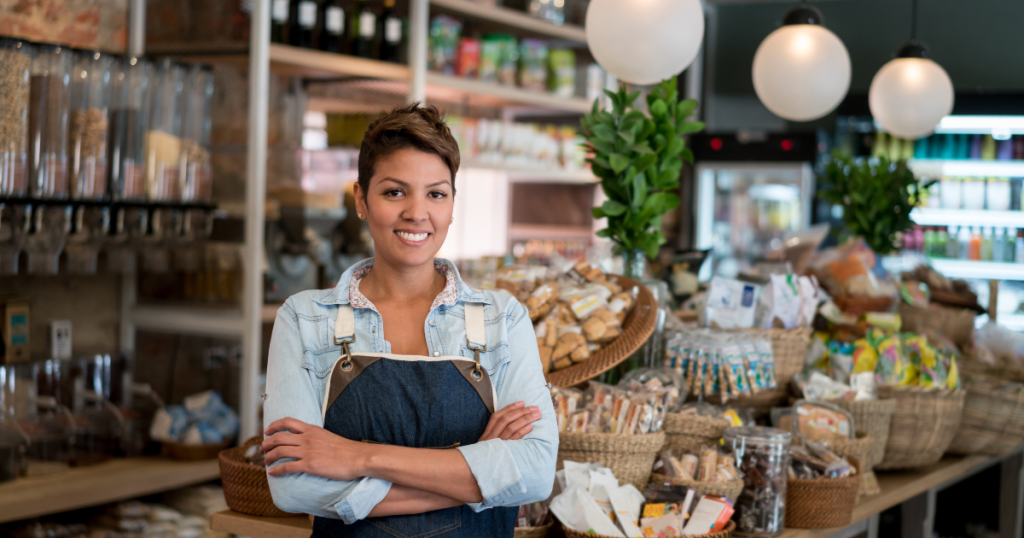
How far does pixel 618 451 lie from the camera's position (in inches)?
79.5

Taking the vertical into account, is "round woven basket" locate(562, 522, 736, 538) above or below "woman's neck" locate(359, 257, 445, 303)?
below

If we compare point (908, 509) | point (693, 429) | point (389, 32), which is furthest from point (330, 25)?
point (908, 509)

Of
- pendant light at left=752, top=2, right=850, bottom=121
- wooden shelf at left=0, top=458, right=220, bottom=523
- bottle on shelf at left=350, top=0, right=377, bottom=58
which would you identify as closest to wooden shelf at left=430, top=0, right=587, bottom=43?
bottle on shelf at left=350, top=0, right=377, bottom=58

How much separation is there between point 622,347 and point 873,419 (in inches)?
32.1

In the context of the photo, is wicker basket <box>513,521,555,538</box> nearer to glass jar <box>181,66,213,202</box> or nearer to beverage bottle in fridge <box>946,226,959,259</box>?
glass jar <box>181,66,213,202</box>

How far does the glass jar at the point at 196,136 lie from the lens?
10.6ft

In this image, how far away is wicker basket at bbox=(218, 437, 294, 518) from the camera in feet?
6.61

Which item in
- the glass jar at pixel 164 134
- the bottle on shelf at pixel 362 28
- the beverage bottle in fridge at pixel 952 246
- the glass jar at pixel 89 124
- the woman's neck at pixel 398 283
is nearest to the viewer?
the woman's neck at pixel 398 283

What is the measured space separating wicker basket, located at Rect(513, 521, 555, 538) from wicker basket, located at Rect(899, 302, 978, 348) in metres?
2.18

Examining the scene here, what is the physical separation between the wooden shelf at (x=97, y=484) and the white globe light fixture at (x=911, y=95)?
119 inches

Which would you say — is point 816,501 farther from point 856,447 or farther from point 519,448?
point 519,448

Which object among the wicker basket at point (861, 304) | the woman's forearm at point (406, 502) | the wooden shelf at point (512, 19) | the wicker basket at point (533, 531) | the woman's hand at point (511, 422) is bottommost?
the wicker basket at point (533, 531)

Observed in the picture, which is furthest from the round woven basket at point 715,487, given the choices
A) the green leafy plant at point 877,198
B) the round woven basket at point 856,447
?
the green leafy plant at point 877,198

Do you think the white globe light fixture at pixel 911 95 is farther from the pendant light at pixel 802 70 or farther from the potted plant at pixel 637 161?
the potted plant at pixel 637 161
